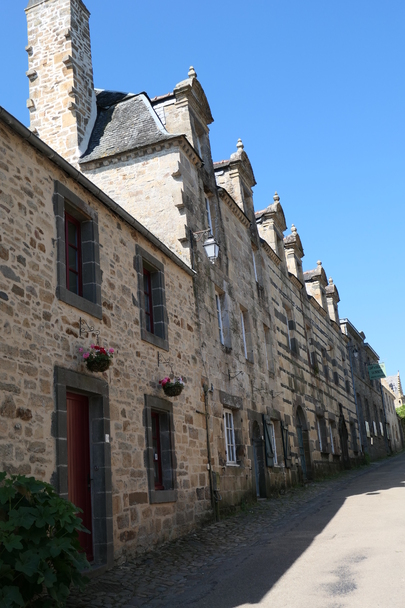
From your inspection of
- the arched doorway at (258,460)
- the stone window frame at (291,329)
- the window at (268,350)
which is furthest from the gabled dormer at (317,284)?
the arched doorway at (258,460)

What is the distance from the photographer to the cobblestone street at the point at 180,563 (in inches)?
220

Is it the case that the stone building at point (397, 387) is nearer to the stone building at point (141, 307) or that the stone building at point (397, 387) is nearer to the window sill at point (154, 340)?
the stone building at point (141, 307)

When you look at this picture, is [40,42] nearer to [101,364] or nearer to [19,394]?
[101,364]

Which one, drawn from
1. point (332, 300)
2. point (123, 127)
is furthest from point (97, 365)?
point (332, 300)

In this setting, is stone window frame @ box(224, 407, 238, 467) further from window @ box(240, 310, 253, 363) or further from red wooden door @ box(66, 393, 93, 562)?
red wooden door @ box(66, 393, 93, 562)

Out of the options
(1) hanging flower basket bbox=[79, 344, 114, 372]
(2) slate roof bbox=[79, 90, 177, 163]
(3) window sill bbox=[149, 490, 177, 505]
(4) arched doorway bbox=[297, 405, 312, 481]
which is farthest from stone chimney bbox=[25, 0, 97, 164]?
(4) arched doorway bbox=[297, 405, 312, 481]

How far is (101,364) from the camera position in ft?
22.9

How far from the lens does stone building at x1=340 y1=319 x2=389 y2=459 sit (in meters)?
32.8

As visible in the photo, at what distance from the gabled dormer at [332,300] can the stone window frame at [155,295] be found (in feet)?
68.0

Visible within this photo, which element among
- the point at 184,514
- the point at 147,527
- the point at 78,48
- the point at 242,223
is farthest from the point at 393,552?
the point at 78,48

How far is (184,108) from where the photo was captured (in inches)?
520

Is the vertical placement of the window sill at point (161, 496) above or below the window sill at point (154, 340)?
below

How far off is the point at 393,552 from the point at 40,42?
484 inches

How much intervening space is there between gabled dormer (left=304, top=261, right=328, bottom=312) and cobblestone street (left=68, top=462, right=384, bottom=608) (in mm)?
16822
